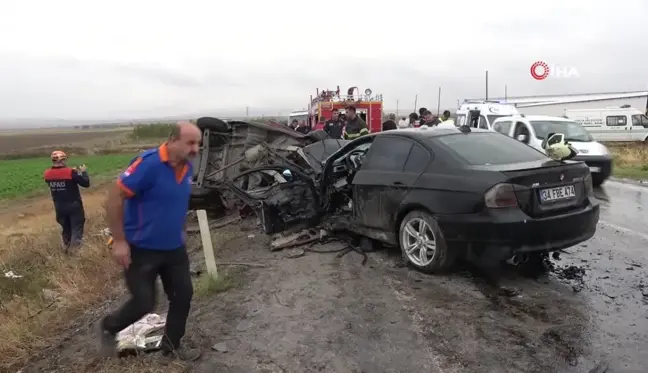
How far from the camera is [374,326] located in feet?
12.9

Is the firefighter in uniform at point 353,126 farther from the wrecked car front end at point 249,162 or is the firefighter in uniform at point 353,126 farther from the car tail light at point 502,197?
the car tail light at point 502,197

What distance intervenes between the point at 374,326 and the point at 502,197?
150 cm

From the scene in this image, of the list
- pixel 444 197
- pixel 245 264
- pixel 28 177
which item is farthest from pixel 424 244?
pixel 28 177

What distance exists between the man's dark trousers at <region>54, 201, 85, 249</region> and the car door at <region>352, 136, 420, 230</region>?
527 centimetres

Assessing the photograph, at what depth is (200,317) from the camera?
173 inches

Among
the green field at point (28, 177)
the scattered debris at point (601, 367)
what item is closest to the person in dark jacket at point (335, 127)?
the scattered debris at point (601, 367)

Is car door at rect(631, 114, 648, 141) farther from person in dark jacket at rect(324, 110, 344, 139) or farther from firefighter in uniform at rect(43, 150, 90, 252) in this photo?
firefighter in uniform at rect(43, 150, 90, 252)

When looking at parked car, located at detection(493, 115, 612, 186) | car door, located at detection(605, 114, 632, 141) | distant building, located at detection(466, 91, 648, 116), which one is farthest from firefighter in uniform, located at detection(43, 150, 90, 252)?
distant building, located at detection(466, 91, 648, 116)

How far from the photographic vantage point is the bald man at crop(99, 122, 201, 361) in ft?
10.3

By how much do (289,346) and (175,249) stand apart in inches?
41.7

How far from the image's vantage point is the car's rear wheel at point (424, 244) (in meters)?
4.73

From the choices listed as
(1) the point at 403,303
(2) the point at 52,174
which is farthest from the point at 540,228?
(2) the point at 52,174

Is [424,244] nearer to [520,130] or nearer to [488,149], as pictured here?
[488,149]

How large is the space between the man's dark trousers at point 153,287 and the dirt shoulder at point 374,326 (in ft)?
1.01
